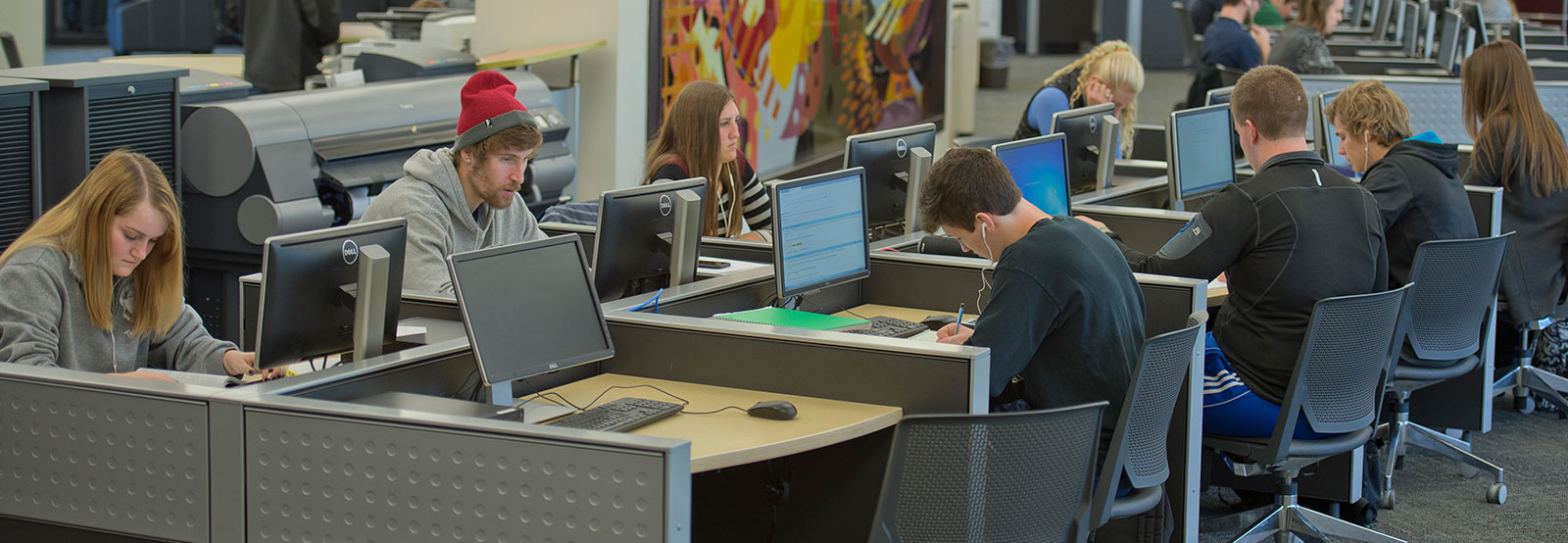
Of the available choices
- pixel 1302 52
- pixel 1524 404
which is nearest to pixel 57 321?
pixel 1524 404

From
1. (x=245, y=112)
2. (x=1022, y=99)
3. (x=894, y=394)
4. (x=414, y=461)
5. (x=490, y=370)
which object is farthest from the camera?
(x=1022, y=99)

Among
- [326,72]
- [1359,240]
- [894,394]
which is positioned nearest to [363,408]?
[894,394]

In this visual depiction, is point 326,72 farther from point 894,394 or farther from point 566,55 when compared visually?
point 894,394

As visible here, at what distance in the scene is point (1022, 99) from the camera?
45.8 feet

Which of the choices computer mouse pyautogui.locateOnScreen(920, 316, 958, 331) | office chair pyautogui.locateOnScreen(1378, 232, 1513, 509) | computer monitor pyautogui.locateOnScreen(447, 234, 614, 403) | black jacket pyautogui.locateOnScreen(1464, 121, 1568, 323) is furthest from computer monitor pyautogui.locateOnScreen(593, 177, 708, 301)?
black jacket pyautogui.locateOnScreen(1464, 121, 1568, 323)

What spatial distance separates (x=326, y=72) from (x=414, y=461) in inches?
155

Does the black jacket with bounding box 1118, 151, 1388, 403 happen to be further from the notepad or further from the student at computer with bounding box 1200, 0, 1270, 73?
the student at computer with bounding box 1200, 0, 1270, 73

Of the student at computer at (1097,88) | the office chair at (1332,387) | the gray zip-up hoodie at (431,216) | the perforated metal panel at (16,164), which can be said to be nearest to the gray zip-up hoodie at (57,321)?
the gray zip-up hoodie at (431,216)

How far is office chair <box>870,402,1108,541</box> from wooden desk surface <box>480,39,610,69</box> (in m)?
3.94

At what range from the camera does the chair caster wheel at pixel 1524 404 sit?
17.0 feet

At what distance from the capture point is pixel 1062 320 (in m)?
2.77

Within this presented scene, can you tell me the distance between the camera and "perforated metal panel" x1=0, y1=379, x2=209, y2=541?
7.27ft

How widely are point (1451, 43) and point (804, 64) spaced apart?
11.3 feet

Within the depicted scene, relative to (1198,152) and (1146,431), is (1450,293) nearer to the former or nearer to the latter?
(1198,152)
